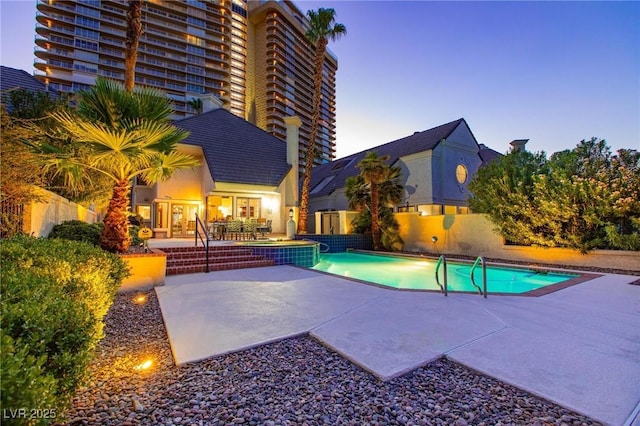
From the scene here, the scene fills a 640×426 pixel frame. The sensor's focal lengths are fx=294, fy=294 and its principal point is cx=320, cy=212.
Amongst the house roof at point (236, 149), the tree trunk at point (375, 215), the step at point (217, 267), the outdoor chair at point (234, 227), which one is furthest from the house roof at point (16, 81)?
the tree trunk at point (375, 215)

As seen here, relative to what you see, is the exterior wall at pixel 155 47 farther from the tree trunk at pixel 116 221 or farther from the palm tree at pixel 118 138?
the tree trunk at pixel 116 221

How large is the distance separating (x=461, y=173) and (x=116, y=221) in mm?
20529

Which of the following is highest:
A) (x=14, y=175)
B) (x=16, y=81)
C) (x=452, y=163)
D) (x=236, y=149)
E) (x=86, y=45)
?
(x=86, y=45)

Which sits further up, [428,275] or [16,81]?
[16,81]

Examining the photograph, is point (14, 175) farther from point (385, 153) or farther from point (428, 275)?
point (385, 153)

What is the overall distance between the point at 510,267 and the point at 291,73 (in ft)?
210

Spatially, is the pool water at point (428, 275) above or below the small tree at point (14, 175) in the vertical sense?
below

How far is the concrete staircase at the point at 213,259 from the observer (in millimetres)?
8164

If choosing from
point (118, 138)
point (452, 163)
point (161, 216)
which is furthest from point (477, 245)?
point (161, 216)

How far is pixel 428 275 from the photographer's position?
9492 mm

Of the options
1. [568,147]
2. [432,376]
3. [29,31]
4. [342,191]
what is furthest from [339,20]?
[29,31]

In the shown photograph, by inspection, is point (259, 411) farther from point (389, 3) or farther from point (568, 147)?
point (389, 3)

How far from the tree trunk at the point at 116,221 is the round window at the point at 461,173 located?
778 inches

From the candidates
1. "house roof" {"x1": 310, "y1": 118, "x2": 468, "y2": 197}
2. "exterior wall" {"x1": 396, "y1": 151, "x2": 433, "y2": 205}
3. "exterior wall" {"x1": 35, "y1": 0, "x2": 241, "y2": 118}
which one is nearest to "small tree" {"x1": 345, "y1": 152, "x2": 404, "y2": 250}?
"exterior wall" {"x1": 396, "y1": 151, "x2": 433, "y2": 205}
